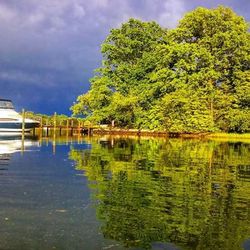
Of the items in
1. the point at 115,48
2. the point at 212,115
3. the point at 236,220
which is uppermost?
the point at 115,48

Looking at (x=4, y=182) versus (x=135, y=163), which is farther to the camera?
(x=135, y=163)

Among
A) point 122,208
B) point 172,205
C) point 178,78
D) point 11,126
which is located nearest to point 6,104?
point 11,126

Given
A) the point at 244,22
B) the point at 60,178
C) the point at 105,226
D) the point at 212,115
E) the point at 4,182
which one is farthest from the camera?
the point at 244,22

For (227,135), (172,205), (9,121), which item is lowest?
(172,205)

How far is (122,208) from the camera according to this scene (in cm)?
1234

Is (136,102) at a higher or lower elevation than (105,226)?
higher

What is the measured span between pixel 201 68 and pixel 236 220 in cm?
5447

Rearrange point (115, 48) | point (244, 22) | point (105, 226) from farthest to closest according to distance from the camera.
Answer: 1. point (115, 48)
2. point (244, 22)
3. point (105, 226)

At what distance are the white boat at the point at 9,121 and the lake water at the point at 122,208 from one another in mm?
45507

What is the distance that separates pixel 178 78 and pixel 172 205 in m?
54.2

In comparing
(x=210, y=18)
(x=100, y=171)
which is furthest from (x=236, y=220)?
(x=210, y=18)

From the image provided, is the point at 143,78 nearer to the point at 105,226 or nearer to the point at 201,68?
the point at 201,68

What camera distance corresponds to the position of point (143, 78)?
7212 centimetres

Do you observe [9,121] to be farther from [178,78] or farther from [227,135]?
[227,135]
